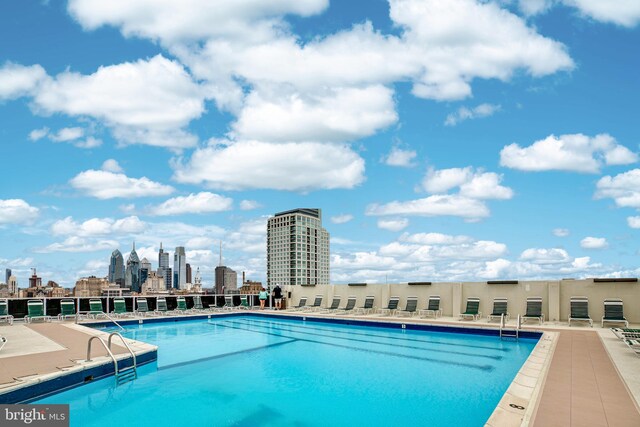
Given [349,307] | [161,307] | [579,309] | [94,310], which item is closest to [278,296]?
[349,307]

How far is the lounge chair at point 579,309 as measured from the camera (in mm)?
12657

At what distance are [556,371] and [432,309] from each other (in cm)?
875

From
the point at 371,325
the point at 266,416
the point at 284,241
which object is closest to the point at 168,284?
the point at 284,241

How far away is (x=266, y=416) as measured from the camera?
615 cm

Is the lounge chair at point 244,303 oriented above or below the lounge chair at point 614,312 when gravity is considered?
below

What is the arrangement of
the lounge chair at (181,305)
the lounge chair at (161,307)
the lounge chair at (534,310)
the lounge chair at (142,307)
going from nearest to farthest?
the lounge chair at (534,310) < the lounge chair at (142,307) < the lounge chair at (161,307) < the lounge chair at (181,305)

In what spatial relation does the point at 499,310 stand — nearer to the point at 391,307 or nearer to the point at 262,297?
the point at 391,307

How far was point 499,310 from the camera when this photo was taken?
14.2m

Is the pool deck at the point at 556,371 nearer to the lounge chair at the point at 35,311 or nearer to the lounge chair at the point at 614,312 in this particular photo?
the lounge chair at the point at 614,312

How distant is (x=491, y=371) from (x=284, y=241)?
130m

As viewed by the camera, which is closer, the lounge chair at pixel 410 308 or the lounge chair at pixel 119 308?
the lounge chair at pixel 410 308

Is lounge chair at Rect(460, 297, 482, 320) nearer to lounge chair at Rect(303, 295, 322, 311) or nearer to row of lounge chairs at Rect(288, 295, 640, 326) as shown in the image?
row of lounge chairs at Rect(288, 295, 640, 326)

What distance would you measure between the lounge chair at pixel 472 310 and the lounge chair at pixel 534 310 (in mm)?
1366

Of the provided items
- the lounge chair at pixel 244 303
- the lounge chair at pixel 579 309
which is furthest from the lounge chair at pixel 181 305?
the lounge chair at pixel 579 309
